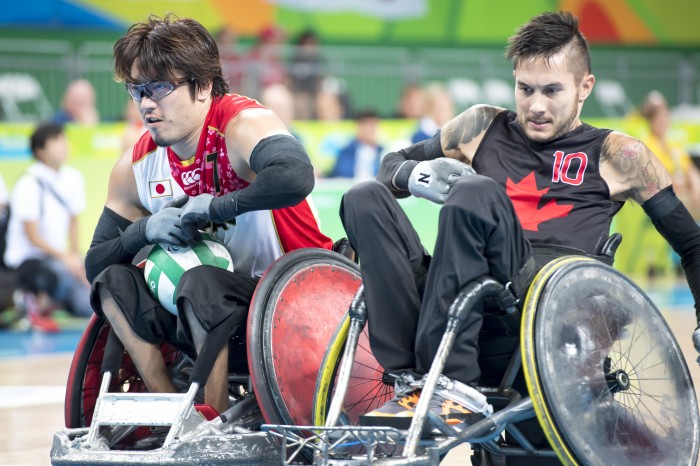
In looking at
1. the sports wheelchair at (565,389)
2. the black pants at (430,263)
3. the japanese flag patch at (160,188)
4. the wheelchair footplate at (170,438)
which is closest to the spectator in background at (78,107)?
the japanese flag patch at (160,188)

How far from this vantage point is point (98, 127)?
35.2ft

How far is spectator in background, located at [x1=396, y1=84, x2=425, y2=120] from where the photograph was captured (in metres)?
13.2

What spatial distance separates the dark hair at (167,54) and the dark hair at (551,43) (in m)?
1.03

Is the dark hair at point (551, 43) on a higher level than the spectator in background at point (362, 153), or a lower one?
higher

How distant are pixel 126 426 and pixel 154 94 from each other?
1.11 meters

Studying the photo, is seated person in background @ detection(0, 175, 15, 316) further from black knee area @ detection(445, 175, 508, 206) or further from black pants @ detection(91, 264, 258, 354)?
black knee area @ detection(445, 175, 508, 206)

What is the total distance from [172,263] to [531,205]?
3.89ft

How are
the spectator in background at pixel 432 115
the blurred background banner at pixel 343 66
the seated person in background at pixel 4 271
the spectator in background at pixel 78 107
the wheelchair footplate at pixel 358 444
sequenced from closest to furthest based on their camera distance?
the wheelchair footplate at pixel 358 444 → the seated person in background at pixel 4 271 → the spectator in background at pixel 78 107 → the blurred background banner at pixel 343 66 → the spectator in background at pixel 432 115

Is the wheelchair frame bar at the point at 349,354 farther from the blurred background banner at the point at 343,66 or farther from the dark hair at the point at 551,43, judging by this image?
the blurred background banner at the point at 343,66

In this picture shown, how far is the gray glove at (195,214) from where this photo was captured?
12.9 feet

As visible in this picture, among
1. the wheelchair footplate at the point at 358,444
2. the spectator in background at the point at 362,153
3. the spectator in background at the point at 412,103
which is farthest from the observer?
the spectator in background at the point at 412,103

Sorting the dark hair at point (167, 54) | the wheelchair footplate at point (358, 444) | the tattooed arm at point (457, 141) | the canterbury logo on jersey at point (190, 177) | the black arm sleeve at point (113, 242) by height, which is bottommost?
the wheelchair footplate at point (358, 444)

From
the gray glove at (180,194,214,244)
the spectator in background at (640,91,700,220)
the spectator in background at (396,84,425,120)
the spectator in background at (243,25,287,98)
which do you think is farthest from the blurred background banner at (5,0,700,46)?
the gray glove at (180,194,214,244)

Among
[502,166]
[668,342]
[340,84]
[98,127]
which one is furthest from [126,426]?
[340,84]
